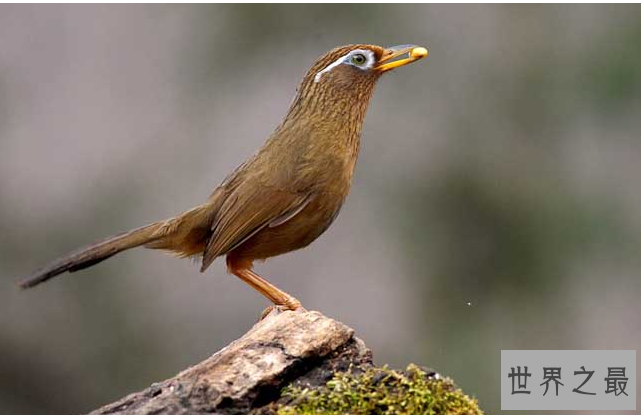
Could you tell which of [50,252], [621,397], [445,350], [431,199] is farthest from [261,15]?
[621,397]

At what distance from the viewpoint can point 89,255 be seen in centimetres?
517

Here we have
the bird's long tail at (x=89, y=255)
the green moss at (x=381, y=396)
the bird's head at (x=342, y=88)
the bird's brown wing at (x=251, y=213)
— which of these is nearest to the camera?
the green moss at (x=381, y=396)

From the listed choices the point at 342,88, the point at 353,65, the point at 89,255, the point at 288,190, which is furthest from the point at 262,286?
the point at 353,65

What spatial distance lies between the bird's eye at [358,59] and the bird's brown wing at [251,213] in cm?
81

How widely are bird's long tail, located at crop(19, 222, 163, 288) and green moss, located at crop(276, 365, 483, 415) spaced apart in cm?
174

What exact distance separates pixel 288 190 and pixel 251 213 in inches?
8.8

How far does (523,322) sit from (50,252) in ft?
12.8

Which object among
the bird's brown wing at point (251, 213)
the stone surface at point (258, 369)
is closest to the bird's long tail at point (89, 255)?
the bird's brown wing at point (251, 213)

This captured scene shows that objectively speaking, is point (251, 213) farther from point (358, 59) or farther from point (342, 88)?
point (358, 59)

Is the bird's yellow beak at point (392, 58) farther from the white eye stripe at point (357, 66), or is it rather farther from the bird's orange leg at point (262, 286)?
the bird's orange leg at point (262, 286)

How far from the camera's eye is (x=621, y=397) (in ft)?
18.7

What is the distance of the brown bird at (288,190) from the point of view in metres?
5.06

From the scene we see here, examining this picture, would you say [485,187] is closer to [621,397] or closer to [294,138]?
[621,397]

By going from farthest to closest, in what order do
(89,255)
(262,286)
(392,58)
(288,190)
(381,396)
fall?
(392,58) → (262,286) → (89,255) → (288,190) → (381,396)
